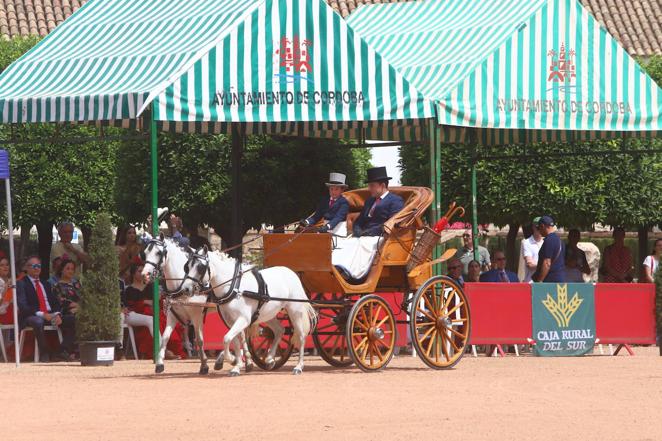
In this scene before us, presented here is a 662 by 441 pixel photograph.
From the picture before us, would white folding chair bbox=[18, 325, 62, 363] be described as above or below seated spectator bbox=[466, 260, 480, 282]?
below

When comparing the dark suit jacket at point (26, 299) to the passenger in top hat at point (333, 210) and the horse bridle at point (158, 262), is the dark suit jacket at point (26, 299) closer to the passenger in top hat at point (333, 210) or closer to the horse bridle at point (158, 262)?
the passenger in top hat at point (333, 210)

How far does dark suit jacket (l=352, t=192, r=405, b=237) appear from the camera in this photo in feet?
55.8

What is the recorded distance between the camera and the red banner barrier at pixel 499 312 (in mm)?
20047

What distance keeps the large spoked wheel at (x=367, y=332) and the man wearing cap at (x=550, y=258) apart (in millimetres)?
4799

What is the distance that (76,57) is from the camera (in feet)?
65.8

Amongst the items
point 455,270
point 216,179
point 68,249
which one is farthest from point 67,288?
point 216,179

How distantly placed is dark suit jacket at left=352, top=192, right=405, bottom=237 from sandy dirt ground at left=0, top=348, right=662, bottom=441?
1620mm

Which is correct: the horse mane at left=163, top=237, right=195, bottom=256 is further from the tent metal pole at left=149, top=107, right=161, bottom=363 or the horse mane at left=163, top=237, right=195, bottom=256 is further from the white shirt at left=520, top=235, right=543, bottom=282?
the white shirt at left=520, top=235, right=543, bottom=282

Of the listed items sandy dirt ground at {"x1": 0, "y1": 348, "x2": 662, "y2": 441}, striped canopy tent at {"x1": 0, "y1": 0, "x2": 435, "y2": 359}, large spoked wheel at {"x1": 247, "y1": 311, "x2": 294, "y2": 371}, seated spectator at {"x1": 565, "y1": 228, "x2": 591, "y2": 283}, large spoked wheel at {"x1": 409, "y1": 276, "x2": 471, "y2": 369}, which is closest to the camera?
sandy dirt ground at {"x1": 0, "y1": 348, "x2": 662, "y2": 441}

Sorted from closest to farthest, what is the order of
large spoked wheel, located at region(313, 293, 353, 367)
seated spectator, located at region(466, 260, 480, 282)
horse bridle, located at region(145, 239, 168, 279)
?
1. horse bridle, located at region(145, 239, 168, 279)
2. large spoked wheel, located at region(313, 293, 353, 367)
3. seated spectator, located at region(466, 260, 480, 282)

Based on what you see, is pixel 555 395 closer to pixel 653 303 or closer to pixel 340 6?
pixel 653 303

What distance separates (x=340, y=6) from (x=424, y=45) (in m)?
32.0

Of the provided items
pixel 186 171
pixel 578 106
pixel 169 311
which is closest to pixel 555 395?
pixel 169 311

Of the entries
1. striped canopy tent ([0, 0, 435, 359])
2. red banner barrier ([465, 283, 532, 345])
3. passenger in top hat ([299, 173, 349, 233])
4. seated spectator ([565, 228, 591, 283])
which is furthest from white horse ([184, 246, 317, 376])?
seated spectator ([565, 228, 591, 283])
